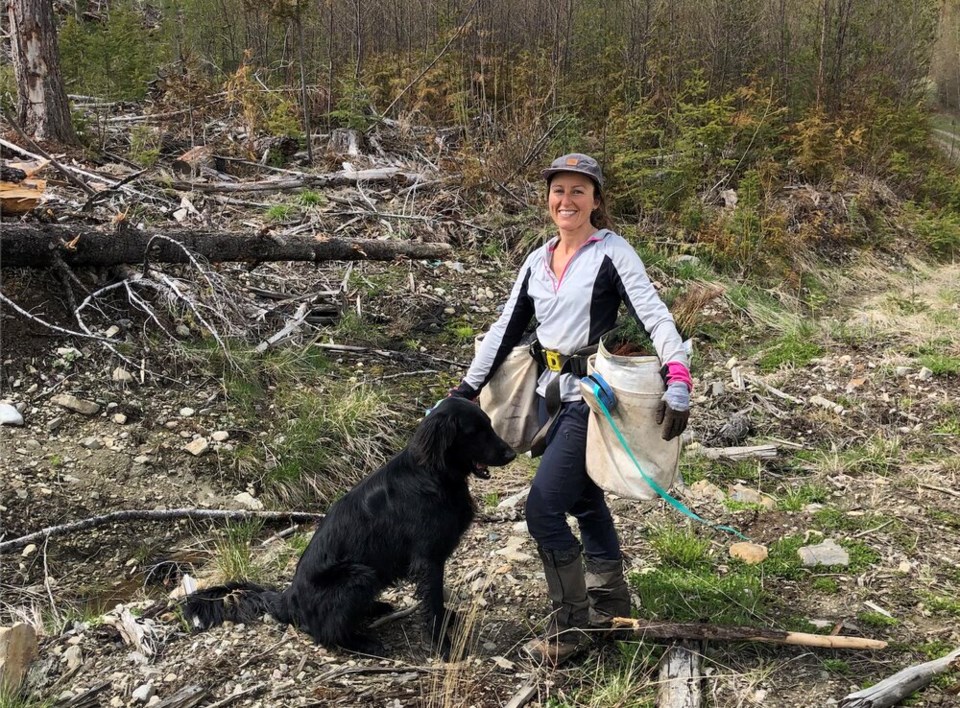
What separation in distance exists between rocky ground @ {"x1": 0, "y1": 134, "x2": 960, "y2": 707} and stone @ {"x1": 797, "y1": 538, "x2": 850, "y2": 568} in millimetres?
80

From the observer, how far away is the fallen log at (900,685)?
2.70 metres

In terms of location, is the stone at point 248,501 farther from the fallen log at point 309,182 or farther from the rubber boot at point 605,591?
the fallen log at point 309,182

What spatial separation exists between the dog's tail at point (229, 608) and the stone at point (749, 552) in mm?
2387

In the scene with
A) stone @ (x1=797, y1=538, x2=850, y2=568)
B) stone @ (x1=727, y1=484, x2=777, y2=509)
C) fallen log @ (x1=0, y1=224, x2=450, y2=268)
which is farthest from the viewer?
fallen log @ (x1=0, y1=224, x2=450, y2=268)

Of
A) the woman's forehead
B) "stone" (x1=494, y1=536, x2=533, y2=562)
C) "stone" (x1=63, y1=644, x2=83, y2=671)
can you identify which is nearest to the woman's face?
the woman's forehead

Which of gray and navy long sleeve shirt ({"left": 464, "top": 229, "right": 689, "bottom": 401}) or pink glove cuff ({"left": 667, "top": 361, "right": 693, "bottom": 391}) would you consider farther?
gray and navy long sleeve shirt ({"left": 464, "top": 229, "right": 689, "bottom": 401})

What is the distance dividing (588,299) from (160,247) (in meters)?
4.42

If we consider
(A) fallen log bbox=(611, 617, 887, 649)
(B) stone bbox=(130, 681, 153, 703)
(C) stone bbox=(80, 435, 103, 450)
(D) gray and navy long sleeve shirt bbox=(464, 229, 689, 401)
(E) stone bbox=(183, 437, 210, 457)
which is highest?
(D) gray and navy long sleeve shirt bbox=(464, 229, 689, 401)

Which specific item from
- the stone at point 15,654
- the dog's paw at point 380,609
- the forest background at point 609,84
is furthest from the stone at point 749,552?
the forest background at point 609,84

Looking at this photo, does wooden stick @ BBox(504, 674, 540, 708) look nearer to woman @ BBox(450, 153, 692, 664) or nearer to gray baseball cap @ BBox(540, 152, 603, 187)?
woman @ BBox(450, 153, 692, 664)

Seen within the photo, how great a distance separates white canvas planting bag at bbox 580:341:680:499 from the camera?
2.76 m

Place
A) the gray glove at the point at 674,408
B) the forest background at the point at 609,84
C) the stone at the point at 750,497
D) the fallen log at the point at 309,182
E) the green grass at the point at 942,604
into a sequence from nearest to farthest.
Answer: the gray glove at the point at 674,408 → the green grass at the point at 942,604 → the stone at the point at 750,497 → the fallen log at the point at 309,182 → the forest background at the point at 609,84

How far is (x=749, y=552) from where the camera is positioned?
3988 mm

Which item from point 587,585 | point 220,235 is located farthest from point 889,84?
point 587,585
